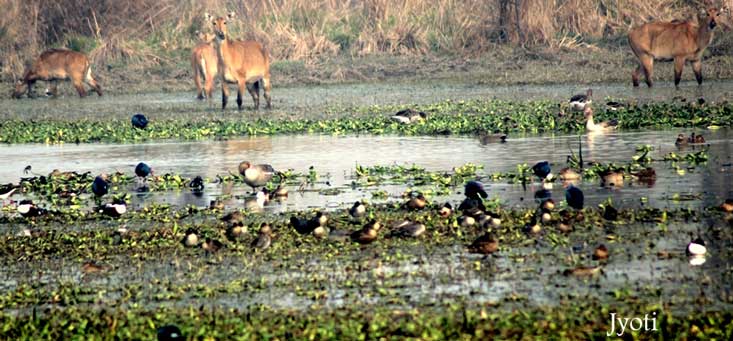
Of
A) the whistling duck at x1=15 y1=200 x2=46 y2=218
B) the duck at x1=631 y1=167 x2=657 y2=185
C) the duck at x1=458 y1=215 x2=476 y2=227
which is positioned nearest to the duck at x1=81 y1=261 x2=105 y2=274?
the whistling duck at x1=15 y1=200 x2=46 y2=218

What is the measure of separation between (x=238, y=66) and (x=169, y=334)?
60.1 ft

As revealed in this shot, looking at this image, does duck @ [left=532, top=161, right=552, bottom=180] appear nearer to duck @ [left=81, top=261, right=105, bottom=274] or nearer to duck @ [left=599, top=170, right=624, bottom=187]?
duck @ [left=599, top=170, right=624, bottom=187]

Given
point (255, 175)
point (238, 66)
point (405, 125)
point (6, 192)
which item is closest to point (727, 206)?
point (255, 175)

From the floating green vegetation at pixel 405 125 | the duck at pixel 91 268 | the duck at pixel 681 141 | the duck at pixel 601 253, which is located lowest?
the floating green vegetation at pixel 405 125

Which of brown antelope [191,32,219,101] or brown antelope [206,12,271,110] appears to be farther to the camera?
brown antelope [191,32,219,101]

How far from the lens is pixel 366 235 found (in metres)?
10.1

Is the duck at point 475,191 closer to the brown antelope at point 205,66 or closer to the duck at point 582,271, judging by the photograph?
the duck at point 582,271

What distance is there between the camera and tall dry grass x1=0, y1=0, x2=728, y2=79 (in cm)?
3173

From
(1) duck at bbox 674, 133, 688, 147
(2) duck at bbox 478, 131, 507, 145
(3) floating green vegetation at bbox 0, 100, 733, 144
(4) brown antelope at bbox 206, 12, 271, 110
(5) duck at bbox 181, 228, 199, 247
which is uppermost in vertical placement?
(4) brown antelope at bbox 206, 12, 271, 110

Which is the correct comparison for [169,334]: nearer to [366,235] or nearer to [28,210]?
[366,235]

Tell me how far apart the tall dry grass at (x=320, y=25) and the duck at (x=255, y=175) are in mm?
18189

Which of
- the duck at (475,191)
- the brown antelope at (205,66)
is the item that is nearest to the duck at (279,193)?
the duck at (475,191)

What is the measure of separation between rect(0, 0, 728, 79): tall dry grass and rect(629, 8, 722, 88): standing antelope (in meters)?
4.60

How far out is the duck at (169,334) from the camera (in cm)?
736
